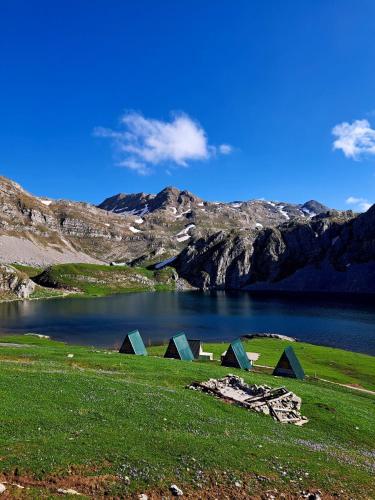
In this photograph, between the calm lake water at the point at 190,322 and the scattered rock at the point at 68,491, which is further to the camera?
the calm lake water at the point at 190,322

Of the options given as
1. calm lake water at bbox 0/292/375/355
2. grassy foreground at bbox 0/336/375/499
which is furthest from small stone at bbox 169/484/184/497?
calm lake water at bbox 0/292/375/355

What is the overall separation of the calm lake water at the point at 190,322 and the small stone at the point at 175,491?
79698mm

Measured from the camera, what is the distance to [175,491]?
18.8m

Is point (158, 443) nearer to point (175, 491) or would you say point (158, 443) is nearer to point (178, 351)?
point (175, 491)

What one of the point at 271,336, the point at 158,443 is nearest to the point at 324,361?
the point at 271,336

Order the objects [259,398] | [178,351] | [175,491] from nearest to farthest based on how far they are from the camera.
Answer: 1. [175,491]
2. [259,398]
3. [178,351]

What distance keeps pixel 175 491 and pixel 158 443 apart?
15.2 feet

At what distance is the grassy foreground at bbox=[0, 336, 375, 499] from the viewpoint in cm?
1889

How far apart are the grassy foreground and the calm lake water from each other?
216 feet

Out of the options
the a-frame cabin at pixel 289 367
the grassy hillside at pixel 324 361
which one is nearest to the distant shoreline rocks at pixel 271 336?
the grassy hillside at pixel 324 361

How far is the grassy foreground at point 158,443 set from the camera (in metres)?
18.9

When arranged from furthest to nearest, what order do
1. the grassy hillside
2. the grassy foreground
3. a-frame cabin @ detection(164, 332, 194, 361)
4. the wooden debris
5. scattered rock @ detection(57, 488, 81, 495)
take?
a-frame cabin @ detection(164, 332, 194, 361)
the grassy hillside
the wooden debris
the grassy foreground
scattered rock @ detection(57, 488, 81, 495)

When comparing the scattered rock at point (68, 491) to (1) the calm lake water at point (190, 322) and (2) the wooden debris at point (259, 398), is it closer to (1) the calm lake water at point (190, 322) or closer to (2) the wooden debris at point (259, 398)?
(2) the wooden debris at point (259, 398)

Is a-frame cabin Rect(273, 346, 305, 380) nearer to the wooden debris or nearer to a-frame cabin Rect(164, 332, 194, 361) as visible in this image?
a-frame cabin Rect(164, 332, 194, 361)
